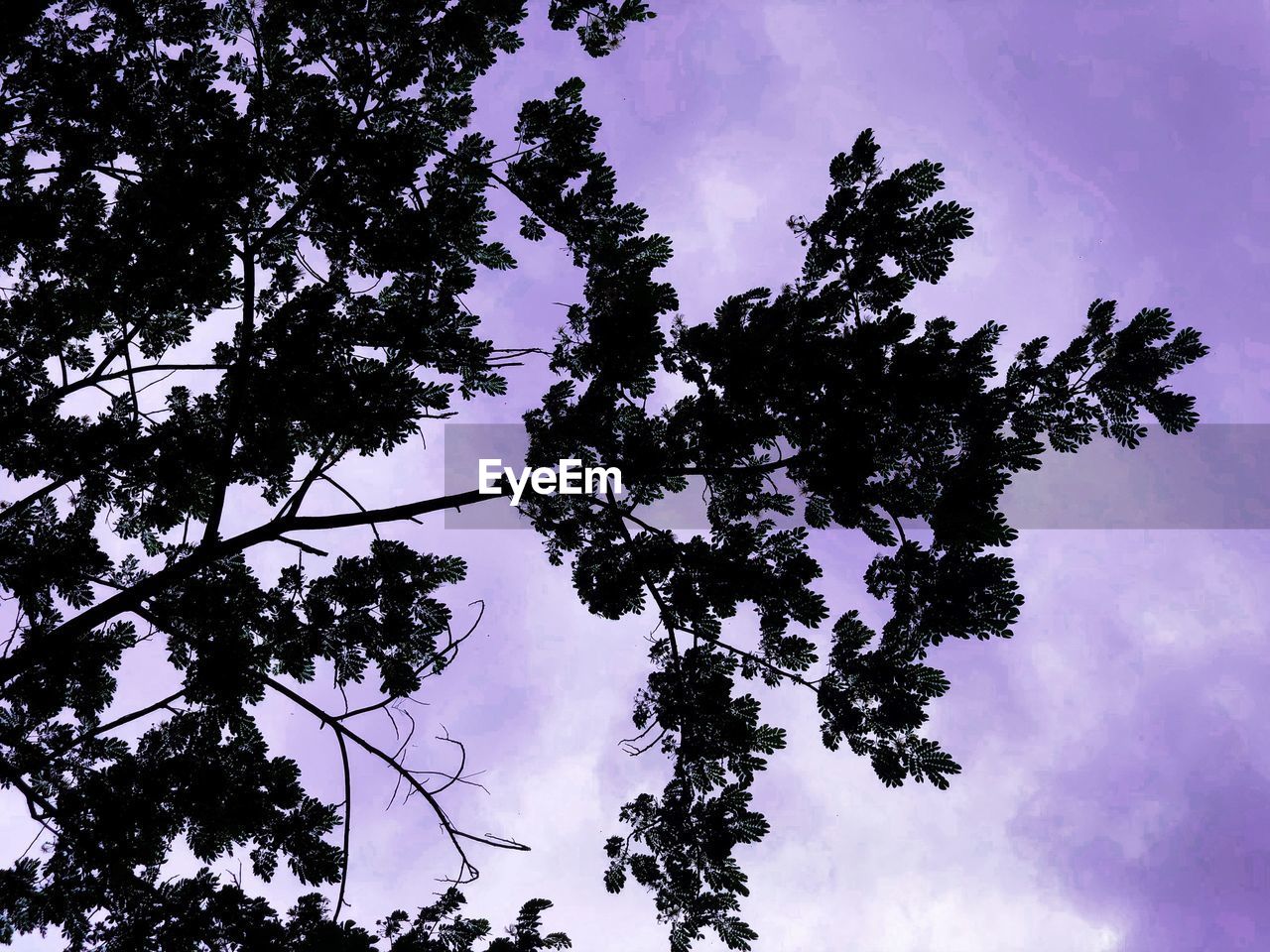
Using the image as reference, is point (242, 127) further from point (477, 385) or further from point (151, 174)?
point (477, 385)

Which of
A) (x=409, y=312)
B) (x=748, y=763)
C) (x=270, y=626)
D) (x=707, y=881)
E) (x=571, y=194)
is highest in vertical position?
(x=571, y=194)

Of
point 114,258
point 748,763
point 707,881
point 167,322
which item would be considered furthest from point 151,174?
point 707,881

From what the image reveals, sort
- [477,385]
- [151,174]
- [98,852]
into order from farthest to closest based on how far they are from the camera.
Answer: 1. [477,385]
2. [151,174]
3. [98,852]

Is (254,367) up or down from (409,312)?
down

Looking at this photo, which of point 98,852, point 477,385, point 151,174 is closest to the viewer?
point 98,852

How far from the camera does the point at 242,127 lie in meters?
6.18

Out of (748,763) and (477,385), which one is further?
(477,385)

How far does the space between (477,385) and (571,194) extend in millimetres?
2052

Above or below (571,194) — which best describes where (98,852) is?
below

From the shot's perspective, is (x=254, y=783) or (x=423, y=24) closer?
(x=254, y=783)

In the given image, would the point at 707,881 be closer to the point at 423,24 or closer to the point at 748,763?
the point at 748,763

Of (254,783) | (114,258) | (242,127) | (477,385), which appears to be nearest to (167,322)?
(114,258)

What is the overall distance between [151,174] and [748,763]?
23.4ft

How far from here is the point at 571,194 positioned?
6711mm
